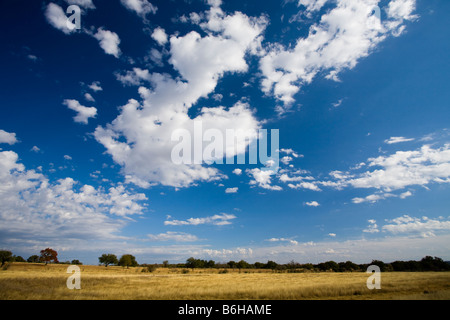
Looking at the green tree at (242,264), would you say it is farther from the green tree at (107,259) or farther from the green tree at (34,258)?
the green tree at (34,258)

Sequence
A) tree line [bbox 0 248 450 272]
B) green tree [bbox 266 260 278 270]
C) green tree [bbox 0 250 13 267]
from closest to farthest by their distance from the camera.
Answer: green tree [bbox 0 250 13 267] → tree line [bbox 0 248 450 272] → green tree [bbox 266 260 278 270]

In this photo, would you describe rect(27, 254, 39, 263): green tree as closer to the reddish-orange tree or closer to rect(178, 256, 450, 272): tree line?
the reddish-orange tree

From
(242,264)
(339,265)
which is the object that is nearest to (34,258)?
(242,264)

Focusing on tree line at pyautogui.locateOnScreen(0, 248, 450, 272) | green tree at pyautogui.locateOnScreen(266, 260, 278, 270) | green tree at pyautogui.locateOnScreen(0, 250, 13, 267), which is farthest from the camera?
green tree at pyautogui.locateOnScreen(266, 260, 278, 270)

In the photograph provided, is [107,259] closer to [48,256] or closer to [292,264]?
[48,256]

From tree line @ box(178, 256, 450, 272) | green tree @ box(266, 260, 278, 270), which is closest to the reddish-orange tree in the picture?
tree line @ box(178, 256, 450, 272)

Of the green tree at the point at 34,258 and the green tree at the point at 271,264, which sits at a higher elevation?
the green tree at the point at 34,258

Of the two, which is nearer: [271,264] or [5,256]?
[5,256]

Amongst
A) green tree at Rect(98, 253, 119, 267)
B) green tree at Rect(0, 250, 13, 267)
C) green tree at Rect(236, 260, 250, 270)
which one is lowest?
green tree at Rect(236, 260, 250, 270)

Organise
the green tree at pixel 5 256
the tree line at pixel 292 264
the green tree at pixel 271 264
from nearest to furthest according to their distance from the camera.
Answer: the green tree at pixel 5 256
the tree line at pixel 292 264
the green tree at pixel 271 264

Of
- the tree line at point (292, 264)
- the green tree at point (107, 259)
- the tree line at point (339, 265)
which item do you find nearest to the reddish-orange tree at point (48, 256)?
the tree line at point (292, 264)
